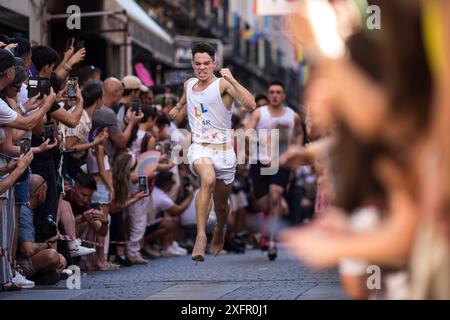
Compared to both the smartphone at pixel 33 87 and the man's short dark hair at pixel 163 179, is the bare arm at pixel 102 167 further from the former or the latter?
the man's short dark hair at pixel 163 179

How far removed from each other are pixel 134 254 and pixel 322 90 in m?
12.0

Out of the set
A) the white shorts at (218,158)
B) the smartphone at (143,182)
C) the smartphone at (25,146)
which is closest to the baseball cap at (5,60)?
the smartphone at (25,146)

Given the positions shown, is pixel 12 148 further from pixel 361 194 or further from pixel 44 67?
pixel 361 194

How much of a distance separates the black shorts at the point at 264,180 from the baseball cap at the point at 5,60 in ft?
23.0

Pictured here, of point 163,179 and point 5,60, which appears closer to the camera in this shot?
point 5,60

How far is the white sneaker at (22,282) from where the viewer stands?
10773 millimetres

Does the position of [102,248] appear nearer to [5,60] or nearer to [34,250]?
[34,250]

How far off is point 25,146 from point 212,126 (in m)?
2.45

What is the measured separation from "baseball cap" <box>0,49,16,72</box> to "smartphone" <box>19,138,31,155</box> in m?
0.73

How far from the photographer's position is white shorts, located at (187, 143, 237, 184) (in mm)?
12453

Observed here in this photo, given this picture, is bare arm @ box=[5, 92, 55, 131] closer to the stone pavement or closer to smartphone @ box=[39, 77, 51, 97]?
smartphone @ box=[39, 77, 51, 97]

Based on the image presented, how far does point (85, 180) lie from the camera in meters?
13.2

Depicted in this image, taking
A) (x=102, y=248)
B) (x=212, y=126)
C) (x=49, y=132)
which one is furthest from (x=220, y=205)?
(x=49, y=132)

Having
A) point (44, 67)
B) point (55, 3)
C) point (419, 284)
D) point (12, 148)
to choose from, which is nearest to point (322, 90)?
point (419, 284)
